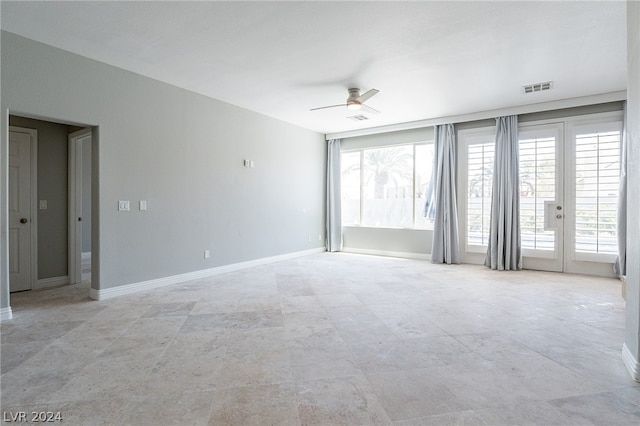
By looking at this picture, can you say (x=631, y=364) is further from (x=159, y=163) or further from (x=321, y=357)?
(x=159, y=163)

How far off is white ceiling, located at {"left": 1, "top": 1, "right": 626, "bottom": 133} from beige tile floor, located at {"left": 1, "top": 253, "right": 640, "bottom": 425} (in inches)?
110

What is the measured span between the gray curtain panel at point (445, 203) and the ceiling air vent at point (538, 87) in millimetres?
1627

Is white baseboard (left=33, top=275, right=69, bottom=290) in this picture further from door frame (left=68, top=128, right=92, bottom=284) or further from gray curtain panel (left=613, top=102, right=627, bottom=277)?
gray curtain panel (left=613, top=102, right=627, bottom=277)

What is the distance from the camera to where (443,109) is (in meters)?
5.68

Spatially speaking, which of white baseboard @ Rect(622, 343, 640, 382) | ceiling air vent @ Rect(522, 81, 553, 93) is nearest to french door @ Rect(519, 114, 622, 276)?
ceiling air vent @ Rect(522, 81, 553, 93)

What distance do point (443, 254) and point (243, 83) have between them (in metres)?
4.69

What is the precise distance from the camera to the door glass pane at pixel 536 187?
5328 mm

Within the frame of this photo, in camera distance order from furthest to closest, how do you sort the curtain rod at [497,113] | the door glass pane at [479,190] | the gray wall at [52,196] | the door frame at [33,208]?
the door glass pane at [479,190], the curtain rod at [497,113], the gray wall at [52,196], the door frame at [33,208]

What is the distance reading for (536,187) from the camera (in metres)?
5.41

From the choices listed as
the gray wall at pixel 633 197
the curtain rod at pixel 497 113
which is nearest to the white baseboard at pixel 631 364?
the gray wall at pixel 633 197

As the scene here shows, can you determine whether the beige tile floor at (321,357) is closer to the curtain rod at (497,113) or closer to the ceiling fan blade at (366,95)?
the ceiling fan blade at (366,95)

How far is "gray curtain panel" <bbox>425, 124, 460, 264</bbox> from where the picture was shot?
6160mm

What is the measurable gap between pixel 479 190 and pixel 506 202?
551 mm

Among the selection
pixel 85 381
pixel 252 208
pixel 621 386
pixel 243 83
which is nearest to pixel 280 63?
pixel 243 83
